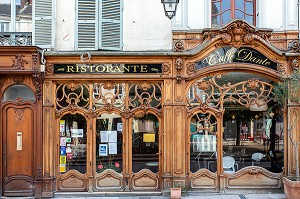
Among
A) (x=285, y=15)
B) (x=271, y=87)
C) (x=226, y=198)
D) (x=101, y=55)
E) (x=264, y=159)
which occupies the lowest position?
(x=226, y=198)

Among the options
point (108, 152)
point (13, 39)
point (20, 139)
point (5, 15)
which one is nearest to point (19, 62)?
point (13, 39)

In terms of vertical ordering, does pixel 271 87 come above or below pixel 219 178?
above

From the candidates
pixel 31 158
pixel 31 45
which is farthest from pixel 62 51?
pixel 31 158

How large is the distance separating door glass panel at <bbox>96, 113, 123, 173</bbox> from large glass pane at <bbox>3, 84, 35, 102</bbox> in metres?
1.97

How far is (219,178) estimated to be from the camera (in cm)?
1020

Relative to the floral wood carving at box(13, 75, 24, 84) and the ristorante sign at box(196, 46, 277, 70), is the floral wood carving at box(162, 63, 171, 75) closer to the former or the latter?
the ristorante sign at box(196, 46, 277, 70)

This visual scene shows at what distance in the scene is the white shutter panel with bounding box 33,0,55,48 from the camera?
33.2 ft

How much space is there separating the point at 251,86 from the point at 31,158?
6261 millimetres

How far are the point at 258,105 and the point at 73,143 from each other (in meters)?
5.19

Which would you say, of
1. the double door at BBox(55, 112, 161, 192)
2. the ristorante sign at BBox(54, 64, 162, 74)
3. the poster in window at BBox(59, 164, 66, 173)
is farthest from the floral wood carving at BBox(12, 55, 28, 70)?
the poster in window at BBox(59, 164, 66, 173)

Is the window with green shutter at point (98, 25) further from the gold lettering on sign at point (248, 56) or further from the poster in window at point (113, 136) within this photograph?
the gold lettering on sign at point (248, 56)

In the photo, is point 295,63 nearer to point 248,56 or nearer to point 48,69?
point 248,56

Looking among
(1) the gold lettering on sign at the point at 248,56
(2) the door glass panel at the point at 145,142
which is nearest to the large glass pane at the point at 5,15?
(2) the door glass panel at the point at 145,142

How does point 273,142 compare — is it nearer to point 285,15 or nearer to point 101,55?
point 285,15
